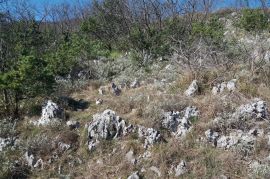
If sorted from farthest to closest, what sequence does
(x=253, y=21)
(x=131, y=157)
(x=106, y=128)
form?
1. (x=253, y=21)
2. (x=106, y=128)
3. (x=131, y=157)

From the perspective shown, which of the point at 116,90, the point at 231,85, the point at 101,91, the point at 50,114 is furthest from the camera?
the point at 101,91

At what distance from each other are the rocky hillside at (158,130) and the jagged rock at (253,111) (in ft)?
0.04

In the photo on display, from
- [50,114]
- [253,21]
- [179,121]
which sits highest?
[253,21]

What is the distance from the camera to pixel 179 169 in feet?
16.5

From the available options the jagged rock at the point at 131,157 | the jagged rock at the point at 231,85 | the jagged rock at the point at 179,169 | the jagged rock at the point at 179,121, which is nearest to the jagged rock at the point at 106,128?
the jagged rock at the point at 131,157

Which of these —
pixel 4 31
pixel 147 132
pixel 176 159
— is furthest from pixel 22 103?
pixel 4 31

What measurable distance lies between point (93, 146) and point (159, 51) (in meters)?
5.38

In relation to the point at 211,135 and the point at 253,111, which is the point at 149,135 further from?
the point at 253,111

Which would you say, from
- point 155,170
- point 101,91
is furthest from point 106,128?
point 101,91

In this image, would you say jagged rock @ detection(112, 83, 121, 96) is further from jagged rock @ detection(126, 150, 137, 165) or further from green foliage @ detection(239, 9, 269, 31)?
green foliage @ detection(239, 9, 269, 31)

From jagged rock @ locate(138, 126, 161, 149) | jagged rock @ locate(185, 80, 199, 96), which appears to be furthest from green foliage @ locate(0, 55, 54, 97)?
jagged rock @ locate(185, 80, 199, 96)

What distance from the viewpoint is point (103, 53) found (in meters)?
10.3

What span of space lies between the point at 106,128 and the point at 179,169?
1.28m

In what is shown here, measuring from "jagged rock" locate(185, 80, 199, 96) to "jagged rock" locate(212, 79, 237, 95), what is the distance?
0.28 meters
